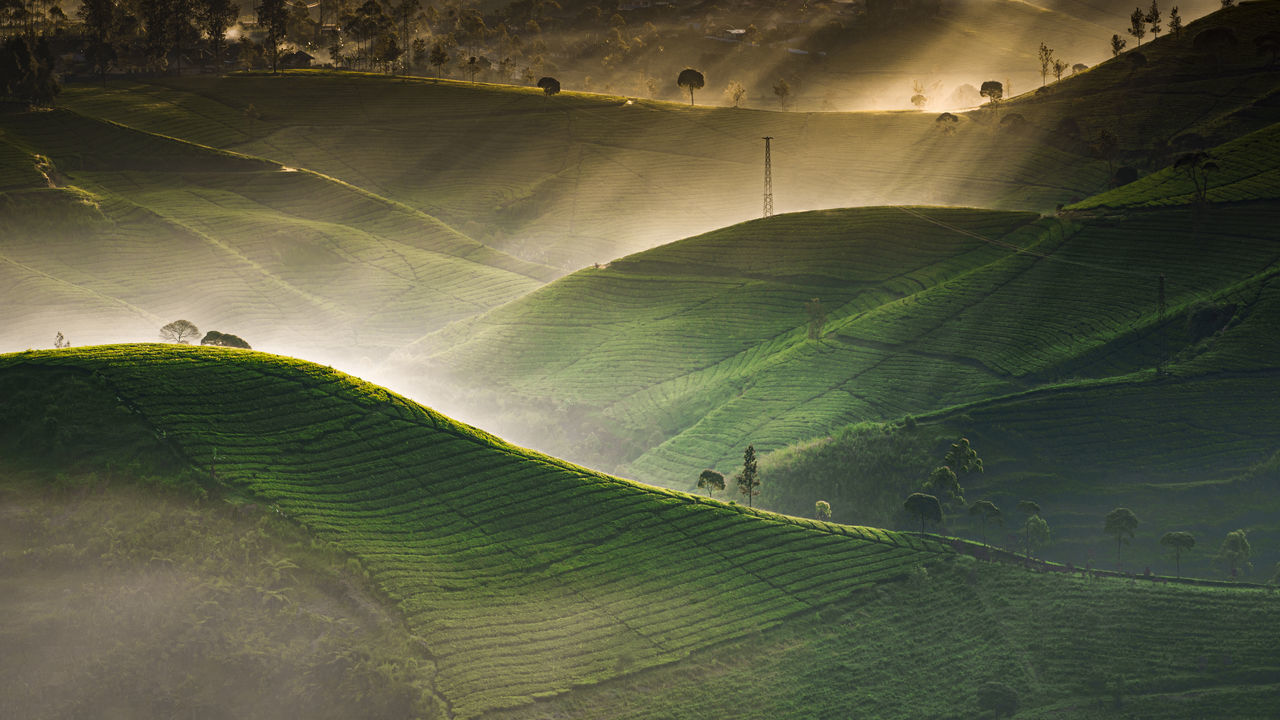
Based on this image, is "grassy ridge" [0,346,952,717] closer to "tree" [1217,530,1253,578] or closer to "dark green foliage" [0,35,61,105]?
"tree" [1217,530,1253,578]

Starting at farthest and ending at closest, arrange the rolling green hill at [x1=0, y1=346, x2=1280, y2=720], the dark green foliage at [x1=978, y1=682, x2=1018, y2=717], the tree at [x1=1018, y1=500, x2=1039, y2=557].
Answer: the tree at [x1=1018, y1=500, x2=1039, y2=557]
the dark green foliage at [x1=978, y1=682, x2=1018, y2=717]
the rolling green hill at [x1=0, y1=346, x2=1280, y2=720]

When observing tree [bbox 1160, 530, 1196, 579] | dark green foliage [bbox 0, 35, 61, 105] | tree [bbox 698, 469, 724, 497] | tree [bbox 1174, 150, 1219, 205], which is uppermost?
dark green foliage [bbox 0, 35, 61, 105]

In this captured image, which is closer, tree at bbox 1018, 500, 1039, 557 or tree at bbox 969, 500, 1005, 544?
tree at bbox 969, 500, 1005, 544

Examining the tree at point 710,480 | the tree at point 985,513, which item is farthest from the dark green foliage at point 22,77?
the tree at point 985,513

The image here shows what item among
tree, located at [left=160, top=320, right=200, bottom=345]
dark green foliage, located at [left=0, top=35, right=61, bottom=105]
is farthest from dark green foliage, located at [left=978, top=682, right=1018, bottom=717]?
dark green foliage, located at [left=0, top=35, right=61, bottom=105]

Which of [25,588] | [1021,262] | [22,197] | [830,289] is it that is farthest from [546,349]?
[22,197]

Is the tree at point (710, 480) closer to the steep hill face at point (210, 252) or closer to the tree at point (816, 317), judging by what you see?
the tree at point (816, 317)

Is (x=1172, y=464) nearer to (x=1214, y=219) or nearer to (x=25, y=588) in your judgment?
(x=1214, y=219)
